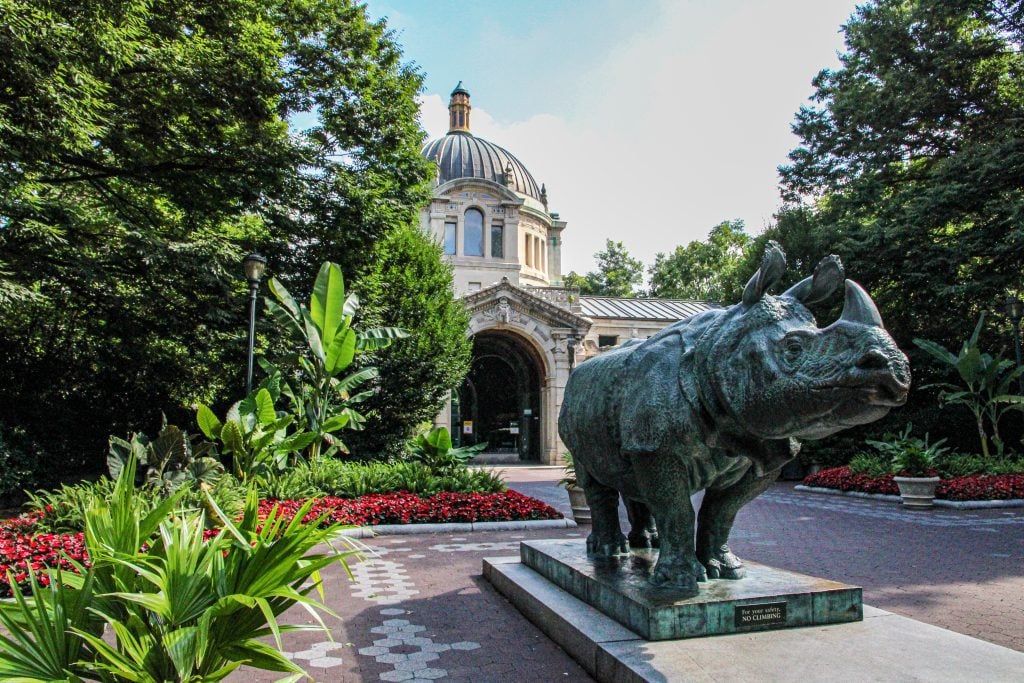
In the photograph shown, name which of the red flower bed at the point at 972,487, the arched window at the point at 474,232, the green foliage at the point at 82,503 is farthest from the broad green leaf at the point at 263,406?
the arched window at the point at 474,232

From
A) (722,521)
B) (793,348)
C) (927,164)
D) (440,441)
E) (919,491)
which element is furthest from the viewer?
(927,164)

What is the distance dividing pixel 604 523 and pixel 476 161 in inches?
1560

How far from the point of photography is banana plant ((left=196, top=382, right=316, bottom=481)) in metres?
10.8

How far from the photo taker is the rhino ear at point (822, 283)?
3.28 metres

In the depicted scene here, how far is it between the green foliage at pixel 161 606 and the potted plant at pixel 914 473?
1365 centimetres

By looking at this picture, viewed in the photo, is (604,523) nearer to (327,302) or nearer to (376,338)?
(327,302)

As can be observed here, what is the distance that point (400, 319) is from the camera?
20.5 meters

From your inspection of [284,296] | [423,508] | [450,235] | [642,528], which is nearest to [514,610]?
[642,528]

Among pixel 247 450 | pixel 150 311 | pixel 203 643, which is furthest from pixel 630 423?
pixel 150 311

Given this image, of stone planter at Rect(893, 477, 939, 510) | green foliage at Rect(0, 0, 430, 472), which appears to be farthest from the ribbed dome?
stone planter at Rect(893, 477, 939, 510)

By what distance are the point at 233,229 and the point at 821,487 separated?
52.2ft

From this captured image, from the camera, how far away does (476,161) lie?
4219cm

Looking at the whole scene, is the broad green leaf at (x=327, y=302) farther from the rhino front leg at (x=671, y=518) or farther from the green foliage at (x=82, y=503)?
the rhino front leg at (x=671, y=518)

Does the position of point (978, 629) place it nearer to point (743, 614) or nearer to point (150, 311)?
point (743, 614)
